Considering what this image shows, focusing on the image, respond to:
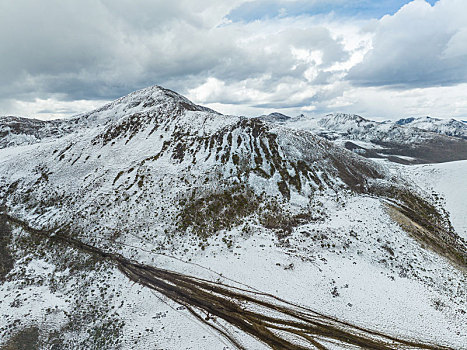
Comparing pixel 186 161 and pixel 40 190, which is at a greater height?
pixel 186 161

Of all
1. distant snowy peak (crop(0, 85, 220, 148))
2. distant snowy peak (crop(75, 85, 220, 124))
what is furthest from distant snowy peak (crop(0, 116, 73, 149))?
distant snowy peak (crop(75, 85, 220, 124))

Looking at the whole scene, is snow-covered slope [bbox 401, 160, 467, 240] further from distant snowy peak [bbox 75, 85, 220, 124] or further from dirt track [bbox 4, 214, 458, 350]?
distant snowy peak [bbox 75, 85, 220, 124]

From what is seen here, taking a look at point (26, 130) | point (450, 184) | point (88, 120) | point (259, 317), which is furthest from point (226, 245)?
point (26, 130)

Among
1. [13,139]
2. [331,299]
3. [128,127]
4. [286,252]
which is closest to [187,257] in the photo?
[286,252]

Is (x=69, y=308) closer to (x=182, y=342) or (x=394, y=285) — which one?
(x=182, y=342)

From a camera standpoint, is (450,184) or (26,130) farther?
(26,130)

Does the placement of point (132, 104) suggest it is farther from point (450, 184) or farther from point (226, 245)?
point (450, 184)

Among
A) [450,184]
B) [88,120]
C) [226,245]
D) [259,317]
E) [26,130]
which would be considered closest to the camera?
[259,317]

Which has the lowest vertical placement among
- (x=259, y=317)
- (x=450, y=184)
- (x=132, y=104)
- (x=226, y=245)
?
(x=259, y=317)

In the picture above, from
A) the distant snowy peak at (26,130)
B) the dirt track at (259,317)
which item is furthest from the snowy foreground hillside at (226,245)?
the distant snowy peak at (26,130)
